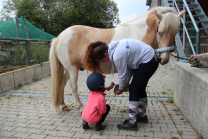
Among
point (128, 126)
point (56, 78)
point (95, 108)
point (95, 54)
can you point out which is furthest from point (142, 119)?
point (56, 78)

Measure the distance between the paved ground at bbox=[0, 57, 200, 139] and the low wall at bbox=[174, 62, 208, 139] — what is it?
0.18 m

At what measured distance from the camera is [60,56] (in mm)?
3406

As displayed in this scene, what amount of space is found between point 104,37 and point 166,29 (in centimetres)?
111

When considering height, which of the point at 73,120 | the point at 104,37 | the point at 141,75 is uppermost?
the point at 104,37

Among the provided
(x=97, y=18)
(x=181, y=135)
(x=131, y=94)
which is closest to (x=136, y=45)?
(x=131, y=94)

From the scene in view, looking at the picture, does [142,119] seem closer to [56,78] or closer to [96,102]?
[96,102]

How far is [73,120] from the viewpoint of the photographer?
3.18 m

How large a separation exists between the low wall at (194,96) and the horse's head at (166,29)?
0.56m

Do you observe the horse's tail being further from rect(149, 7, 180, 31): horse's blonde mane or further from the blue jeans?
rect(149, 7, 180, 31): horse's blonde mane

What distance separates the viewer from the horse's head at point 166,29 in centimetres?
262

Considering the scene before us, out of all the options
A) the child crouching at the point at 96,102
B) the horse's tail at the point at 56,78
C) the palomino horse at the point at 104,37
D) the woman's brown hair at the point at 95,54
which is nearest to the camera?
the woman's brown hair at the point at 95,54

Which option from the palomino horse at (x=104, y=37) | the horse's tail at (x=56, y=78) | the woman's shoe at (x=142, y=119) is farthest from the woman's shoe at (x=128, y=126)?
the horse's tail at (x=56, y=78)

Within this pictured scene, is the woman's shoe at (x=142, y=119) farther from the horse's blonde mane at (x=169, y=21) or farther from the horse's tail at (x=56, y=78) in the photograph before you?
the horse's tail at (x=56, y=78)

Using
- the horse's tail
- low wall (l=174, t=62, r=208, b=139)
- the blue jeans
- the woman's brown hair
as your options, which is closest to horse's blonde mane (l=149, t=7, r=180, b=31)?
the blue jeans
